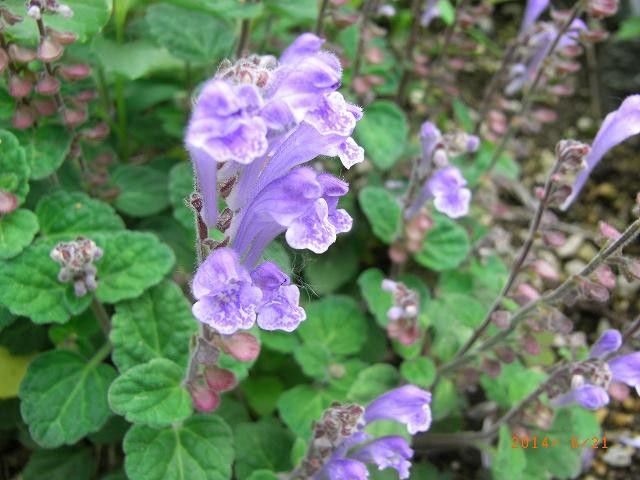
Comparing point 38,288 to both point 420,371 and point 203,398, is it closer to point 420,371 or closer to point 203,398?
point 203,398

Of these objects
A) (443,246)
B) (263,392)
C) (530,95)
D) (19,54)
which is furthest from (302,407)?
(530,95)

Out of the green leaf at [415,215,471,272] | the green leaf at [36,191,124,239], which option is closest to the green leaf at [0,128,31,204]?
the green leaf at [36,191,124,239]

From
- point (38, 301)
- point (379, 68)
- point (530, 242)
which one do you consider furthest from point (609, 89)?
point (38, 301)

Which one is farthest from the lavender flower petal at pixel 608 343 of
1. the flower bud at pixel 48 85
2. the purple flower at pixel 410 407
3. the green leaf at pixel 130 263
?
the flower bud at pixel 48 85

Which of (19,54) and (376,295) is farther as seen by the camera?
(376,295)

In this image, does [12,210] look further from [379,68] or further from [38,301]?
[379,68]

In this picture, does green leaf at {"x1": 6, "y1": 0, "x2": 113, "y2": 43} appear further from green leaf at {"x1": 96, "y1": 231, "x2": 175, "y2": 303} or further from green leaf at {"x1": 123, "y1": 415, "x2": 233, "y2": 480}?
green leaf at {"x1": 123, "y1": 415, "x2": 233, "y2": 480}

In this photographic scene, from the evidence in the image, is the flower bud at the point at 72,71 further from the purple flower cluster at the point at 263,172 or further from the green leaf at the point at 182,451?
the green leaf at the point at 182,451
